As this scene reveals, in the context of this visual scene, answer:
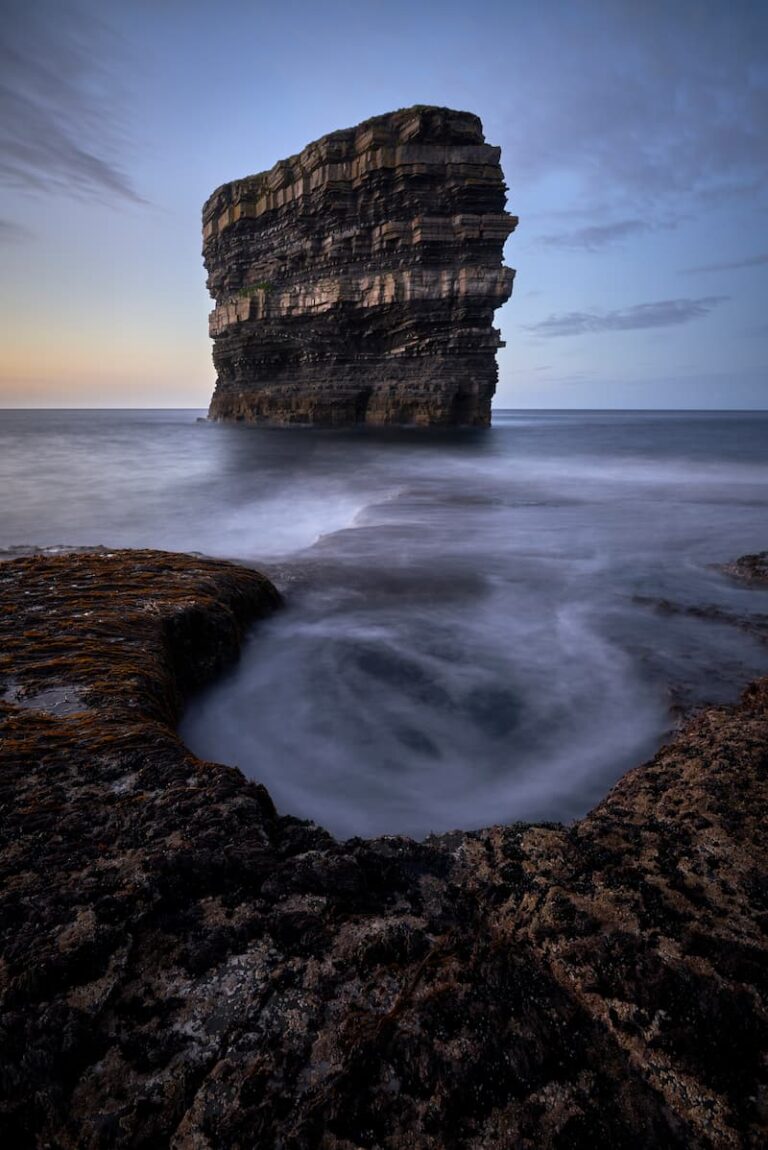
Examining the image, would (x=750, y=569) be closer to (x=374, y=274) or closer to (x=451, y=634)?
(x=451, y=634)

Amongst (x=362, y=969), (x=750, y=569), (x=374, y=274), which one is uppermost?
(x=374, y=274)

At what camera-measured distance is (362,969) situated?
1291 mm

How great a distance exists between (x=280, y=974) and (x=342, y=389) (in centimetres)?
3196

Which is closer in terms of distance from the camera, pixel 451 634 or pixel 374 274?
pixel 451 634

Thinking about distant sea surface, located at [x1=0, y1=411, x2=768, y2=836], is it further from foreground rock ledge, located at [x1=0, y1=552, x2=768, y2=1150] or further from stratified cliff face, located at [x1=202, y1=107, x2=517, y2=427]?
stratified cliff face, located at [x1=202, y1=107, x2=517, y2=427]

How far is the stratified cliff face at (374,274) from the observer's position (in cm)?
2617

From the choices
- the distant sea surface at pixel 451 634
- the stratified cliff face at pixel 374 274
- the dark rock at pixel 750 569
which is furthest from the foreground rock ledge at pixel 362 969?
the stratified cliff face at pixel 374 274

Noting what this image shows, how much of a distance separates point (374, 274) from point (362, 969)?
3086 cm

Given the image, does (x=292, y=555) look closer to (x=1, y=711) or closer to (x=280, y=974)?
(x=1, y=711)

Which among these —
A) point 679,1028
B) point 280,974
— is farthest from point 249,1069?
point 679,1028

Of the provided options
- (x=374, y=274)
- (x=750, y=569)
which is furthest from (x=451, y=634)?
A: (x=374, y=274)

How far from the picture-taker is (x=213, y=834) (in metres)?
1.67

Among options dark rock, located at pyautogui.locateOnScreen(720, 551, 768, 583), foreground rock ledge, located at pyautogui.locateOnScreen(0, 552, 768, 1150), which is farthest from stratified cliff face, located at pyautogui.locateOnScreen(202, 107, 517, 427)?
foreground rock ledge, located at pyautogui.locateOnScreen(0, 552, 768, 1150)

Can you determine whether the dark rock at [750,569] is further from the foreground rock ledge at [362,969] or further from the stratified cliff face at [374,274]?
the stratified cliff face at [374,274]
